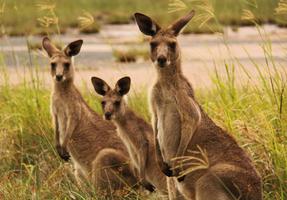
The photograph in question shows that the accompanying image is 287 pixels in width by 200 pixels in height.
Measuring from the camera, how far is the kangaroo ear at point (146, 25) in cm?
733

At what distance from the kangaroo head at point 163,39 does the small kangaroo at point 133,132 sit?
1354 millimetres

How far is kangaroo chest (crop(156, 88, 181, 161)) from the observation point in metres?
7.30

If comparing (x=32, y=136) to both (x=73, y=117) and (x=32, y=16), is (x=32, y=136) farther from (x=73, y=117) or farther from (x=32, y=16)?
(x=32, y=16)

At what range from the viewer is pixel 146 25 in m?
7.37

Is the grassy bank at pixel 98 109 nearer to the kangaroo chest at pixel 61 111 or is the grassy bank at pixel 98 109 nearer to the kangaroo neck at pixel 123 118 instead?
the kangaroo chest at pixel 61 111

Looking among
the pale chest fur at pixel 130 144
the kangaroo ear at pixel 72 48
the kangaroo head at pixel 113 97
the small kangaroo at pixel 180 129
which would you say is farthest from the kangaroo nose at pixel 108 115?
the small kangaroo at pixel 180 129

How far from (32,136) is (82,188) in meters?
2.13

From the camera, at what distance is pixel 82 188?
8320 mm

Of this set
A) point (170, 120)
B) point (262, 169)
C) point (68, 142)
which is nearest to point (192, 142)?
point (170, 120)

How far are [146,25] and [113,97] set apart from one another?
1.65 metres

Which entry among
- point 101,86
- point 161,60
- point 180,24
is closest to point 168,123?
point 161,60

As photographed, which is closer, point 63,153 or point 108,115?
point 108,115

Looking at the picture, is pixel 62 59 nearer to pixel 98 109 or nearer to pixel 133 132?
pixel 133 132

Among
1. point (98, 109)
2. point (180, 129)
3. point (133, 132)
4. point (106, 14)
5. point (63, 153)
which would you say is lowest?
point (106, 14)
